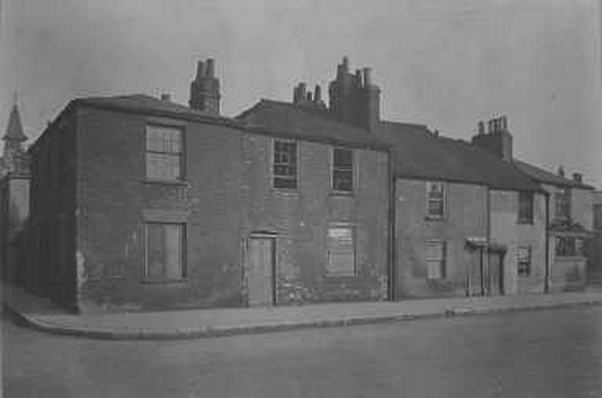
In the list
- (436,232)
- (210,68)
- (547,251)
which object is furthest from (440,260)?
(210,68)

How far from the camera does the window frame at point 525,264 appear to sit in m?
13.1

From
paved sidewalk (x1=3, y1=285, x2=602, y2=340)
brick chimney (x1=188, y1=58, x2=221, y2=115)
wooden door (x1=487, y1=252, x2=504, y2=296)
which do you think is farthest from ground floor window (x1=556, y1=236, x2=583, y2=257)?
brick chimney (x1=188, y1=58, x2=221, y2=115)

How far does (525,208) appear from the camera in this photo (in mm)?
14094

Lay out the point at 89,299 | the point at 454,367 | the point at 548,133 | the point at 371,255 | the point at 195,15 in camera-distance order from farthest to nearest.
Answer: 1. the point at 371,255
2. the point at 89,299
3. the point at 454,367
4. the point at 548,133
5. the point at 195,15

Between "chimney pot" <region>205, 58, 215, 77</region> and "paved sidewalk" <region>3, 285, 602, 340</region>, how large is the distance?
7.70ft

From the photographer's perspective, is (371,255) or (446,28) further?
(371,255)

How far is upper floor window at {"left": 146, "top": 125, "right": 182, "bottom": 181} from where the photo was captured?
346 inches

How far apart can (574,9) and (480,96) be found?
2.96 ft

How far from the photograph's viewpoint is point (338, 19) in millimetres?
4613

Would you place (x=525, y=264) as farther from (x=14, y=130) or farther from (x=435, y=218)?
(x=14, y=130)

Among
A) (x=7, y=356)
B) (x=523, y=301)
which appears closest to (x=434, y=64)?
(x=7, y=356)

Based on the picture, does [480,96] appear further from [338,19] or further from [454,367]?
[454,367]

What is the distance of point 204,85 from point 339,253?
6.89m

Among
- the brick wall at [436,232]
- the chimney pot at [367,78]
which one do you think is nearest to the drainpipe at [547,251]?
the brick wall at [436,232]
